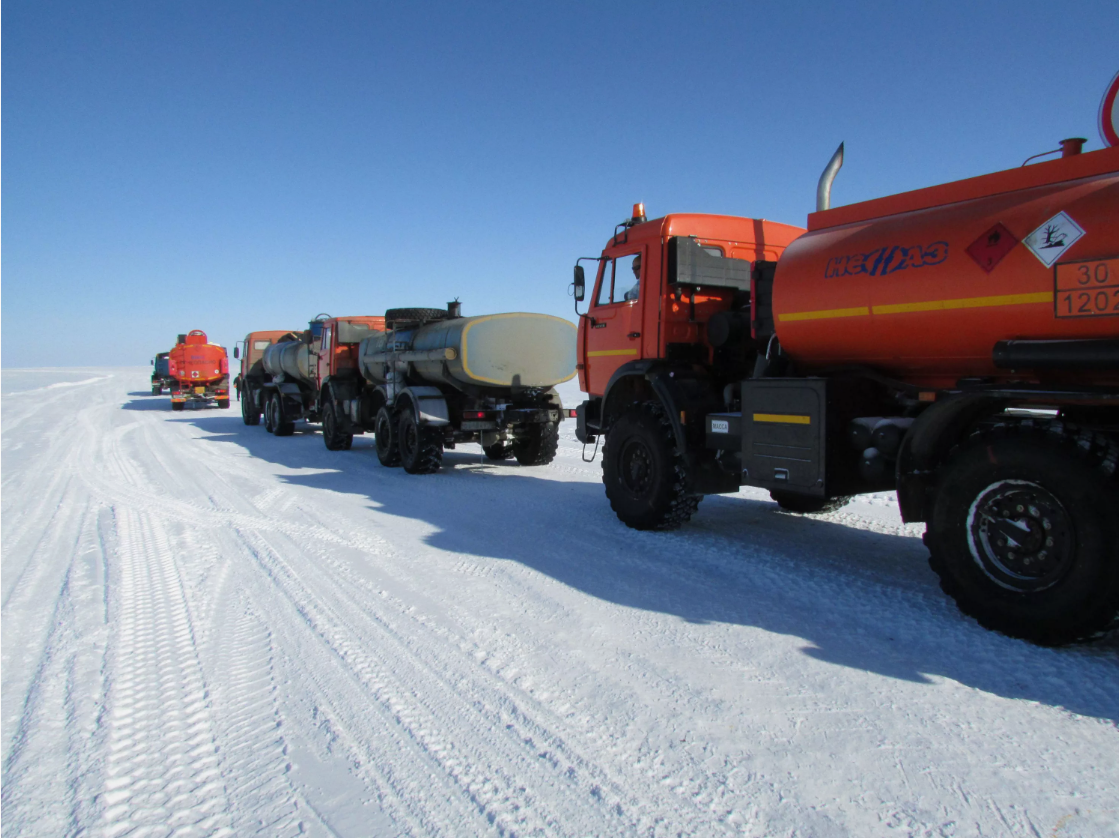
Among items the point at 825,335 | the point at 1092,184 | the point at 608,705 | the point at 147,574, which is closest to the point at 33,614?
the point at 147,574

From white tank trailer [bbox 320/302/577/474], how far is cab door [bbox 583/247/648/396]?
2578 mm

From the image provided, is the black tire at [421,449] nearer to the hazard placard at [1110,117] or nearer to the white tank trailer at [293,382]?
the white tank trailer at [293,382]

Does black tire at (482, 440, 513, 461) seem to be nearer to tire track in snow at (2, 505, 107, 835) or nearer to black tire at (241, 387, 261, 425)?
Result: tire track in snow at (2, 505, 107, 835)

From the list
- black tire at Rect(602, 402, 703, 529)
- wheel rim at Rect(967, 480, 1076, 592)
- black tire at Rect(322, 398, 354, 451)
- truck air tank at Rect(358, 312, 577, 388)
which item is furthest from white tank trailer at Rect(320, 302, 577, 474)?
wheel rim at Rect(967, 480, 1076, 592)

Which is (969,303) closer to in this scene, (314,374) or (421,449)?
(421,449)

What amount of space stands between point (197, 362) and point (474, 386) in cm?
2294

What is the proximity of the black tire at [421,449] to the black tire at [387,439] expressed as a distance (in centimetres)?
51

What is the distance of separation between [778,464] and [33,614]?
16.9ft

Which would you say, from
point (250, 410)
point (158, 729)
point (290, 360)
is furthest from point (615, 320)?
point (250, 410)

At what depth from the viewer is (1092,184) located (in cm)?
370

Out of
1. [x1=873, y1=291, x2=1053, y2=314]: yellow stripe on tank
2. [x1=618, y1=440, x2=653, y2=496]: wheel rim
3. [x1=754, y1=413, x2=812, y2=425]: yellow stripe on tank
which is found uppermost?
[x1=873, y1=291, x2=1053, y2=314]: yellow stripe on tank

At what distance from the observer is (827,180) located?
588 centimetres

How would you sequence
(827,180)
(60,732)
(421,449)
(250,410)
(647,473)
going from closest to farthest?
(60,732) → (827,180) → (647,473) → (421,449) → (250,410)

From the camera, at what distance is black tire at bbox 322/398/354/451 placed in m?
14.1
